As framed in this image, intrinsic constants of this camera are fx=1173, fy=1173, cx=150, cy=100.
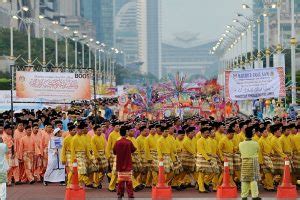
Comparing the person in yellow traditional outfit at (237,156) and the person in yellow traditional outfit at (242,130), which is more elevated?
the person in yellow traditional outfit at (242,130)

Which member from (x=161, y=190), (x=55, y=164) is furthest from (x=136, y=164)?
(x=55, y=164)

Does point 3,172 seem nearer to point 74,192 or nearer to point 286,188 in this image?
point 74,192

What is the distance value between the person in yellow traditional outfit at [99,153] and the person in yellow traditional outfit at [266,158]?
333 cm

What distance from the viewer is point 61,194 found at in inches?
937

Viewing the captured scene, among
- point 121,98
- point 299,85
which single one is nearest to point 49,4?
point 299,85

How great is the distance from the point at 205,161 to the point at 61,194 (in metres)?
3.01

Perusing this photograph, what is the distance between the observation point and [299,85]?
7200cm

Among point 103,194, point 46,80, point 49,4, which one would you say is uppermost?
point 49,4

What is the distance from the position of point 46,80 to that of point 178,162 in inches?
235

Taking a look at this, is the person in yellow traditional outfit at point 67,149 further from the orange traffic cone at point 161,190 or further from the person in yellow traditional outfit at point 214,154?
the person in yellow traditional outfit at point 214,154

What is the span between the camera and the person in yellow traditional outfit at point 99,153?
80.8 feet

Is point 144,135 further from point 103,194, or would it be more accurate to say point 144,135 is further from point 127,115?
point 127,115

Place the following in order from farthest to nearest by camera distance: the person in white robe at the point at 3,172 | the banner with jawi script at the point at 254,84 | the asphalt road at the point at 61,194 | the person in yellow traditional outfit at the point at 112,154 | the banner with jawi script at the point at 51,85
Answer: the banner with jawi script at the point at 51,85 < the banner with jawi script at the point at 254,84 < the person in yellow traditional outfit at the point at 112,154 < the asphalt road at the point at 61,194 < the person in white robe at the point at 3,172

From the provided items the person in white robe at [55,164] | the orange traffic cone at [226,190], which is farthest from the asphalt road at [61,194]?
the orange traffic cone at [226,190]
